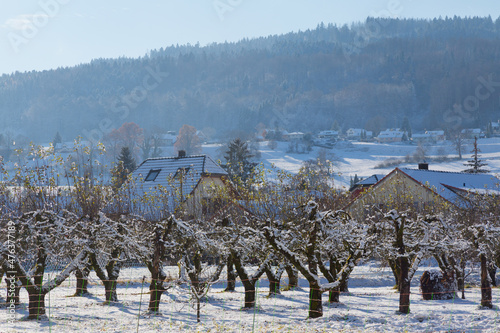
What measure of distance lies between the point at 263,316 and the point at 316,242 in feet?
11.4

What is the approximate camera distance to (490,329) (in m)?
15.2

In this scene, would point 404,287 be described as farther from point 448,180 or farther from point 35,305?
point 448,180

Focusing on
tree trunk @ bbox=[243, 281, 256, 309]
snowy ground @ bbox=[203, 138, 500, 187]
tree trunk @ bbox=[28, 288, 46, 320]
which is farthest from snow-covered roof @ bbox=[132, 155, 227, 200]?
snowy ground @ bbox=[203, 138, 500, 187]

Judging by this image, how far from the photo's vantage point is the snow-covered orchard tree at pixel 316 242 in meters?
15.9

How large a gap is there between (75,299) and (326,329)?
11.1 meters

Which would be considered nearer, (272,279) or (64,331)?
(64,331)

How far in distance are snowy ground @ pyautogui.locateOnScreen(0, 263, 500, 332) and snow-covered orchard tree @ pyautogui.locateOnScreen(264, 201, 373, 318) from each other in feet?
3.61

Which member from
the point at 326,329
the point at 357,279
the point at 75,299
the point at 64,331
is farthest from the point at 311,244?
the point at 357,279

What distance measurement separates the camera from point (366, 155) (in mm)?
152375

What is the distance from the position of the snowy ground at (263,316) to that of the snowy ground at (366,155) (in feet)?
289

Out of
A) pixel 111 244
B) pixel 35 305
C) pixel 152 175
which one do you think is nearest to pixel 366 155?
pixel 152 175

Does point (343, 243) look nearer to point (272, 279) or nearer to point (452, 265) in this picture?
point (272, 279)

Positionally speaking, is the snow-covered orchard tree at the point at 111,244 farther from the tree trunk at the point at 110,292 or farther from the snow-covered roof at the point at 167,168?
the snow-covered roof at the point at 167,168

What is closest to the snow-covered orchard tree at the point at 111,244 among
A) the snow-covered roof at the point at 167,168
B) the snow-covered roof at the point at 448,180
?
the snow-covered roof at the point at 167,168
